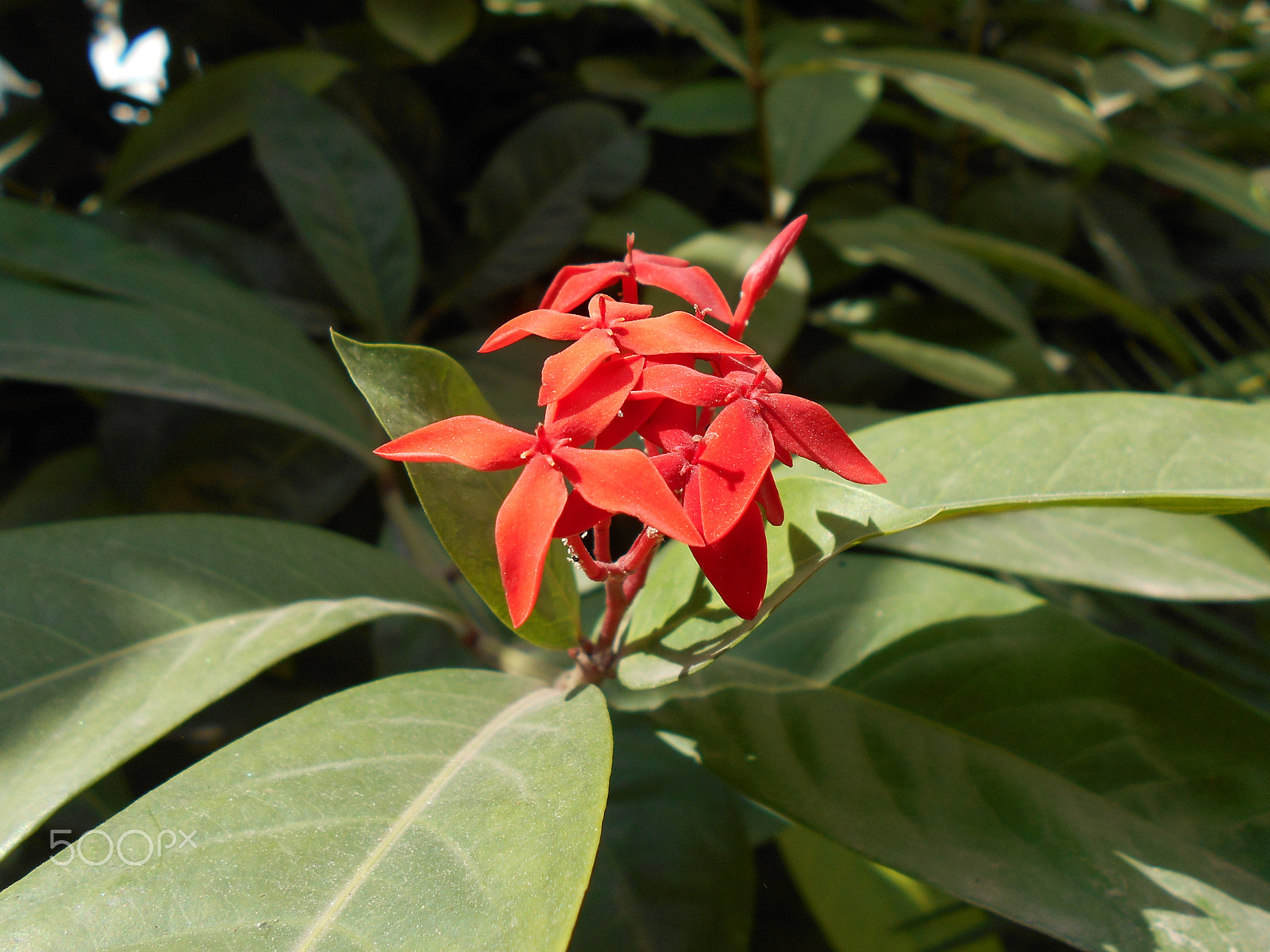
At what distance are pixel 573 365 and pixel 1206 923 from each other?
537 millimetres

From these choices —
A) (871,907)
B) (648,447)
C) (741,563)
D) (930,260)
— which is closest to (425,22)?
(930,260)

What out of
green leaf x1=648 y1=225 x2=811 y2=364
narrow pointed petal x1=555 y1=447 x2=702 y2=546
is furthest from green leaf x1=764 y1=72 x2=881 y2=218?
narrow pointed petal x1=555 y1=447 x2=702 y2=546

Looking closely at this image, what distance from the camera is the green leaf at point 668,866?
712 mm

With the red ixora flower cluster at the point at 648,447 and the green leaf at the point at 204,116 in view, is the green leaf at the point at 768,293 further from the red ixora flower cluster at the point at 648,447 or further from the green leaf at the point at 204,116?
the green leaf at the point at 204,116

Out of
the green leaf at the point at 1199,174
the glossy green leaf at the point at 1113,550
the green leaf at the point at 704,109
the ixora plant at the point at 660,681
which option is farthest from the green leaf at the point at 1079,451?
the green leaf at the point at 1199,174

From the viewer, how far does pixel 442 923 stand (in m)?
0.40

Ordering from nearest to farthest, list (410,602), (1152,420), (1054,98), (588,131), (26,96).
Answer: (1152,420)
(410,602)
(1054,98)
(588,131)
(26,96)

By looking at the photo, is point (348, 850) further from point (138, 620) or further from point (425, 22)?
point (425, 22)

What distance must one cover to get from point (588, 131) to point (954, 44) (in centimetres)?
86

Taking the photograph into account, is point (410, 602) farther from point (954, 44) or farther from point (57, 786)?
point (954, 44)

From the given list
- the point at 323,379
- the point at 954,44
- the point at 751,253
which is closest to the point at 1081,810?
the point at 751,253

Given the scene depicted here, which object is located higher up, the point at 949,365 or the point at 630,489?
the point at 630,489

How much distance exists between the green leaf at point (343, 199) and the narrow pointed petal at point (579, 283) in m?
0.70

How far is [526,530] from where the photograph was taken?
0.39m
